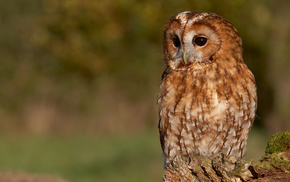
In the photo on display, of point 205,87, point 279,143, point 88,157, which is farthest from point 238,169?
point 88,157

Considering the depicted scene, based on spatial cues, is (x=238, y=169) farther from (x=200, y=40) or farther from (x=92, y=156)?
(x=92, y=156)

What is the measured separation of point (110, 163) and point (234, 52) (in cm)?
788

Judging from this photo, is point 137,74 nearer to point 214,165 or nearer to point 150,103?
point 150,103

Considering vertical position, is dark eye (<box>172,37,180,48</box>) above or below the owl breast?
above

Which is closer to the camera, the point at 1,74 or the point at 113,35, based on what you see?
the point at 113,35

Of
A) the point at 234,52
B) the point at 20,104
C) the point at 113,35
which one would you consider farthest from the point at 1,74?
the point at 234,52

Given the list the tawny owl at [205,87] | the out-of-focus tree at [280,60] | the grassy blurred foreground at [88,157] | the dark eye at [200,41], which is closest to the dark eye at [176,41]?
the tawny owl at [205,87]

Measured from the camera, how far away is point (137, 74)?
16.3m

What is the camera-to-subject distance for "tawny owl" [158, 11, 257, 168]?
165 inches

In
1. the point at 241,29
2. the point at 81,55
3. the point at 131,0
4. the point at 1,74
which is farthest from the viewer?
the point at 1,74

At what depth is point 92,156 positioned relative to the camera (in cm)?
1295

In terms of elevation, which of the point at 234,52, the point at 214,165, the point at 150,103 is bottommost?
the point at 214,165

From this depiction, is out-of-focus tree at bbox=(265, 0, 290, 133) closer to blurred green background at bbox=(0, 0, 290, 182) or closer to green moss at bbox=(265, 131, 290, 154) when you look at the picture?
blurred green background at bbox=(0, 0, 290, 182)

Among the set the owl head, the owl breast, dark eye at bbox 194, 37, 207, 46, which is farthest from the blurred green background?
dark eye at bbox 194, 37, 207, 46
